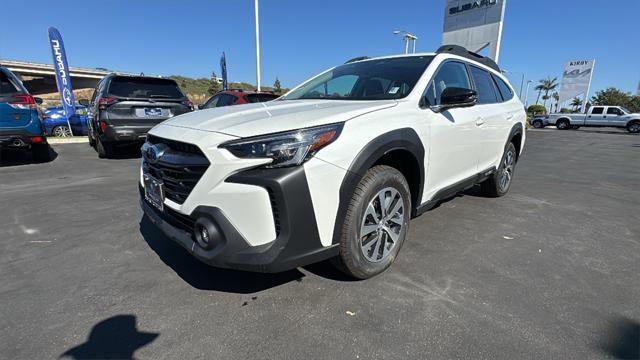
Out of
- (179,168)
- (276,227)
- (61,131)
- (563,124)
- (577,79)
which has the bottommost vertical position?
(563,124)

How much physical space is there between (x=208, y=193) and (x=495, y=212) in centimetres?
348

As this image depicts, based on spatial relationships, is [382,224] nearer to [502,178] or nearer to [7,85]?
[502,178]

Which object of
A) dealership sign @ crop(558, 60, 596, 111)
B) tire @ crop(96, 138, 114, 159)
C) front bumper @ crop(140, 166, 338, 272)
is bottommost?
tire @ crop(96, 138, 114, 159)

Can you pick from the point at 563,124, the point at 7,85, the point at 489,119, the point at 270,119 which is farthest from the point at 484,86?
the point at 563,124

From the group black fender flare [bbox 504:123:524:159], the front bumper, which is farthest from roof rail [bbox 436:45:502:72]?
the front bumper

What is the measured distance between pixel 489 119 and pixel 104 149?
7.32 m

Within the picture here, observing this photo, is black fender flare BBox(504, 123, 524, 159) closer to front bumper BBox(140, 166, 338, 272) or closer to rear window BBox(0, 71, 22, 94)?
front bumper BBox(140, 166, 338, 272)

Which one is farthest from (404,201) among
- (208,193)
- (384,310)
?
(208,193)

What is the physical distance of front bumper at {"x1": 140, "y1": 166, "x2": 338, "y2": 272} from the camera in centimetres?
176

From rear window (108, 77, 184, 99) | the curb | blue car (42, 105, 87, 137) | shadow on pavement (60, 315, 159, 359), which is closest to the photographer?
shadow on pavement (60, 315, 159, 359)

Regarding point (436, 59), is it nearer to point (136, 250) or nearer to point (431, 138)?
point (431, 138)

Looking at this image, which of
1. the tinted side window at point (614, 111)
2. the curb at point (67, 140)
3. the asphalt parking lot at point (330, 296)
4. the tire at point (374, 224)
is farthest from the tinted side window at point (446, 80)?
the tinted side window at point (614, 111)

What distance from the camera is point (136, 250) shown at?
9.41 feet

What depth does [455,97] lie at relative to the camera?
8.70 feet
